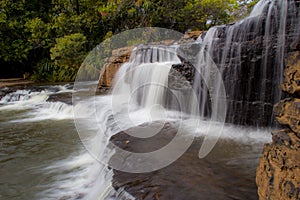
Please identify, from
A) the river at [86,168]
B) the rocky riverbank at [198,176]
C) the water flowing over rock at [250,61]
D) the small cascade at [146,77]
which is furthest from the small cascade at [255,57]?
the small cascade at [146,77]

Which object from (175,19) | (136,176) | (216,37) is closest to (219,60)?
(216,37)

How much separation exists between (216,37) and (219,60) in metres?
0.51

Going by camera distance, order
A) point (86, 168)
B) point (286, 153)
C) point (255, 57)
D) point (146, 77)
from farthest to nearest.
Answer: point (146, 77) < point (255, 57) < point (86, 168) < point (286, 153)

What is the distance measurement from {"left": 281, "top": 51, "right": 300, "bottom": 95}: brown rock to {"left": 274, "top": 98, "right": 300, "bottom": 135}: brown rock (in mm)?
78

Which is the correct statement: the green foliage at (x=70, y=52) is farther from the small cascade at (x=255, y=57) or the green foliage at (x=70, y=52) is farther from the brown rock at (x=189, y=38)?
the small cascade at (x=255, y=57)

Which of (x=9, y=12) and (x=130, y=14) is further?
(x=9, y=12)

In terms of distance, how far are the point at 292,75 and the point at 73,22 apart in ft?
56.0

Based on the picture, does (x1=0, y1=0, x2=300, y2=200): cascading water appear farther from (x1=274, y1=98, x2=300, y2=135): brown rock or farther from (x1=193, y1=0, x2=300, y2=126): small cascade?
(x1=274, y1=98, x2=300, y2=135): brown rock

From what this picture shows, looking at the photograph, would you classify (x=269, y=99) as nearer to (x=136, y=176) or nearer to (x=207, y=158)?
(x=207, y=158)

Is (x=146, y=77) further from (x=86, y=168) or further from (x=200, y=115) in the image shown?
(x=86, y=168)

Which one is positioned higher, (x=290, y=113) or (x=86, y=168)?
(x=290, y=113)

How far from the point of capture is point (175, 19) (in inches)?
606

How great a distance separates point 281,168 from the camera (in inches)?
64.8

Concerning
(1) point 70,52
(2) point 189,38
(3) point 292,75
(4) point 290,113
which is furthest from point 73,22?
(4) point 290,113
